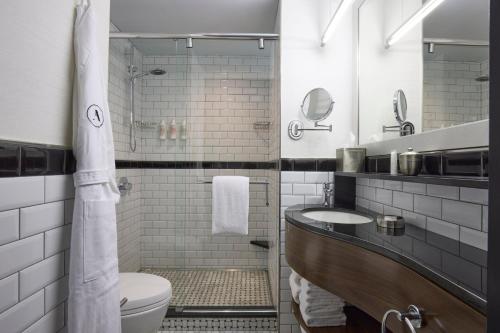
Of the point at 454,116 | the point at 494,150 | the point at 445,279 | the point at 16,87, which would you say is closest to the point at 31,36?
the point at 16,87

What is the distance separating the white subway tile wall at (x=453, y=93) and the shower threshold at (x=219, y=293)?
173 cm

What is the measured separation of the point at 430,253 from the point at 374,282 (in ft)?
0.68

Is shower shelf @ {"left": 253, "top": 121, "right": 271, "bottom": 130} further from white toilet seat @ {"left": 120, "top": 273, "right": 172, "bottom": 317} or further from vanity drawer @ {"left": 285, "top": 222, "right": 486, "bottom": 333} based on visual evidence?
white toilet seat @ {"left": 120, "top": 273, "right": 172, "bottom": 317}

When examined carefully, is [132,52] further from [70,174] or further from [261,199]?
[70,174]

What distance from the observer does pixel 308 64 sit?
2.08 m

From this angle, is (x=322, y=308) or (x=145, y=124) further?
(x=145, y=124)

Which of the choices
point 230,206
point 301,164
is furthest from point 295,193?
point 230,206

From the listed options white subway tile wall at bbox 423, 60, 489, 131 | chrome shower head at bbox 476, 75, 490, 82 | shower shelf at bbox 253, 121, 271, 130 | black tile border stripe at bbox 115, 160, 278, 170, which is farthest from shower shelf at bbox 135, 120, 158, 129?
chrome shower head at bbox 476, 75, 490, 82

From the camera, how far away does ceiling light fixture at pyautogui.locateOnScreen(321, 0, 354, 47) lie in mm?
1479

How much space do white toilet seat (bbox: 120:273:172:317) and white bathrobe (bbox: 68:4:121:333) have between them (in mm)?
631

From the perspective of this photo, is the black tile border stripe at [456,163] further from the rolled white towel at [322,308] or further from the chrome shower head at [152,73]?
the chrome shower head at [152,73]

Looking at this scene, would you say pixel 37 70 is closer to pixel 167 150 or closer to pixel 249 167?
pixel 167 150

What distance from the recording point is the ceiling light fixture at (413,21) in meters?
1.25

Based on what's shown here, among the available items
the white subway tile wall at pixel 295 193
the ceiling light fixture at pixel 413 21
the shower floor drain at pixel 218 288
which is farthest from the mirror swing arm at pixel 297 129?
the shower floor drain at pixel 218 288
